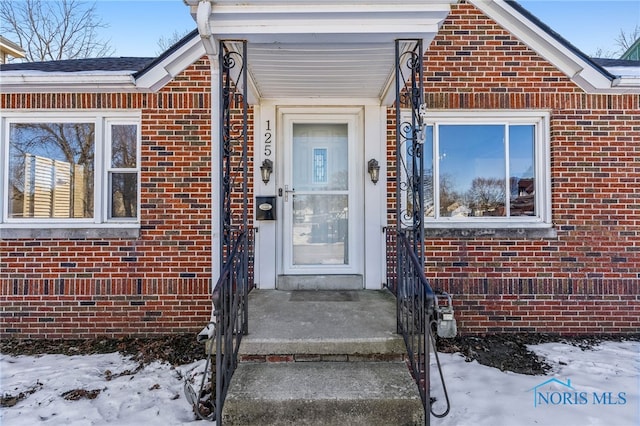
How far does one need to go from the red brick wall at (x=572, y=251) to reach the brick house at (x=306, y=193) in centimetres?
2

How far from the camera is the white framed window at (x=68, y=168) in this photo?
13.5ft

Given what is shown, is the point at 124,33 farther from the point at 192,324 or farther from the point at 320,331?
the point at 320,331

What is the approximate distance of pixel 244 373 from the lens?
244 centimetres

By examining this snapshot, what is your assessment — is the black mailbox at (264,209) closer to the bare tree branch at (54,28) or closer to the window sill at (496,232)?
the window sill at (496,232)

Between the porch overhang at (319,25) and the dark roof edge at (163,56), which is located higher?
the dark roof edge at (163,56)

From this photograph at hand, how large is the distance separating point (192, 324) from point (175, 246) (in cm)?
92

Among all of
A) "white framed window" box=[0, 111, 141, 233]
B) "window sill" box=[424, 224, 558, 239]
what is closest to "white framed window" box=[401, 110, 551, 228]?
"window sill" box=[424, 224, 558, 239]

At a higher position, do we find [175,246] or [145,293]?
[175,246]

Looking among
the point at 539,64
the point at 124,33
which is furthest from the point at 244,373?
the point at 124,33

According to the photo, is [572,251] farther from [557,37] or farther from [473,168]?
[557,37]

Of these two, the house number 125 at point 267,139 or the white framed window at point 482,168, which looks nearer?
the house number 125 at point 267,139

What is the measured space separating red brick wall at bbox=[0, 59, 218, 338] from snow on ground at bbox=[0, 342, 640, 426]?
56cm

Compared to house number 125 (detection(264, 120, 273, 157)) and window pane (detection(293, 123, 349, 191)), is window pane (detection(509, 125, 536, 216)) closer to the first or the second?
window pane (detection(293, 123, 349, 191))

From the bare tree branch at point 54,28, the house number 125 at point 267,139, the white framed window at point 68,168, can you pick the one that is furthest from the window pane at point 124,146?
the bare tree branch at point 54,28
